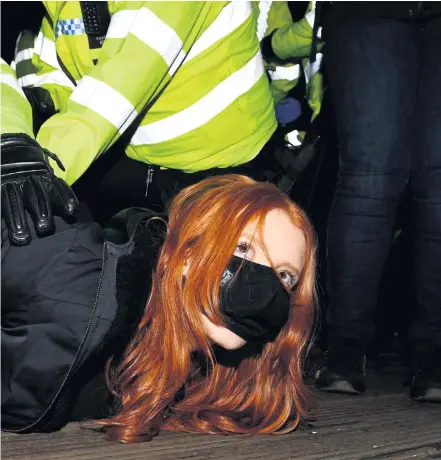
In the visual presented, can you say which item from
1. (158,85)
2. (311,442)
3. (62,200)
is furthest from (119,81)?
(311,442)

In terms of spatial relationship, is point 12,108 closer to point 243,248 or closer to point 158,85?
point 158,85

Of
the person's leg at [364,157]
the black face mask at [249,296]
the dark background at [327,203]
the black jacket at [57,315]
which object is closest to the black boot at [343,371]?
the person's leg at [364,157]

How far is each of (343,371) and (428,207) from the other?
45 centimetres

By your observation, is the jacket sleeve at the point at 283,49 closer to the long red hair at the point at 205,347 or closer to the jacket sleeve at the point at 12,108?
the long red hair at the point at 205,347

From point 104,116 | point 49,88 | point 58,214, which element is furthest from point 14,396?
point 49,88

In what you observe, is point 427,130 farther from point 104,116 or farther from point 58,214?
point 58,214

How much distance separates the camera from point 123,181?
1.79 metres

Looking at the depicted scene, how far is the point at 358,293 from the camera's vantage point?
1664mm

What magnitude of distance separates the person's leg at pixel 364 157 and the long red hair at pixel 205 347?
23cm

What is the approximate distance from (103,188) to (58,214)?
2.24 ft

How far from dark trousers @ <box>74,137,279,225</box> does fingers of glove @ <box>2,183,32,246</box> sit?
0.70m

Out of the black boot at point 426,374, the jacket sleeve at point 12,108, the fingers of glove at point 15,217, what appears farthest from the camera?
the black boot at point 426,374

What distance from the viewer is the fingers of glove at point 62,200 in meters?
1.09

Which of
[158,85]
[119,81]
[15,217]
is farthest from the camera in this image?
[158,85]
